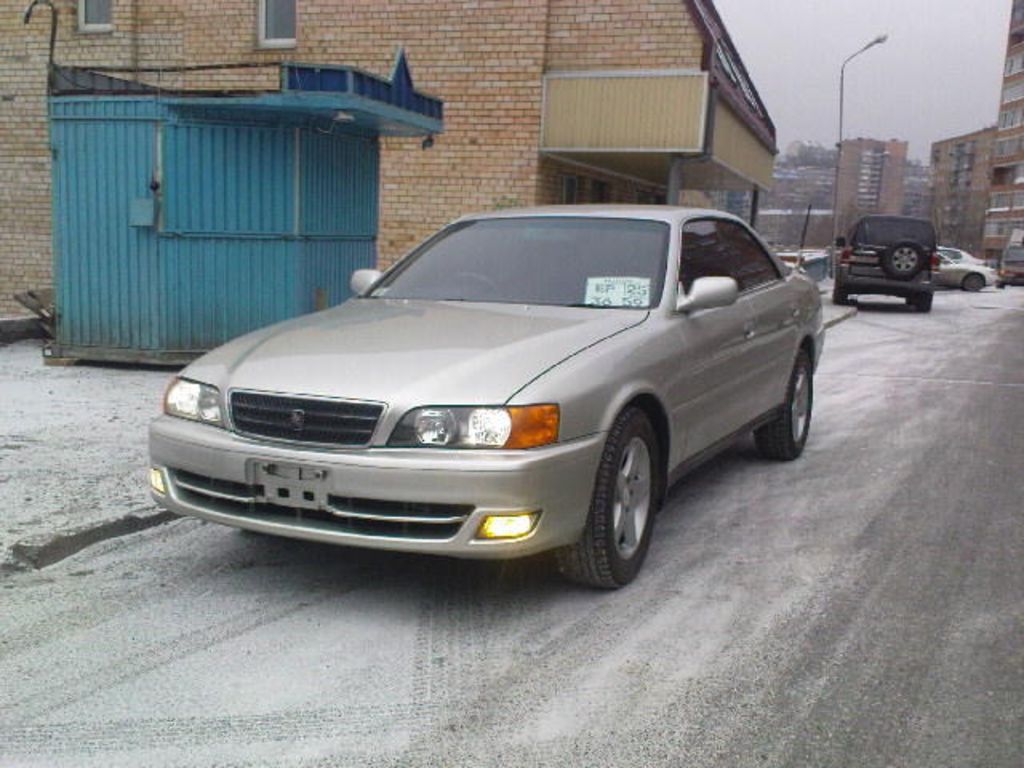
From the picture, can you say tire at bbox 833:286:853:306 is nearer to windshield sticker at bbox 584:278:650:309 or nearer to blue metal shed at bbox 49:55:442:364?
blue metal shed at bbox 49:55:442:364

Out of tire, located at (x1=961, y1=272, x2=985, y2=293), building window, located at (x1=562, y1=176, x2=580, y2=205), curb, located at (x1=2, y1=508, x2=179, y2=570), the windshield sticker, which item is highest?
building window, located at (x1=562, y1=176, x2=580, y2=205)

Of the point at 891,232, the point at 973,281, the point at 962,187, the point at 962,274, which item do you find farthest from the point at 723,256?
the point at 962,187

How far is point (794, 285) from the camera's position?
22.6 feet

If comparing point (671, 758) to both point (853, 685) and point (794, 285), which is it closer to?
point (853, 685)

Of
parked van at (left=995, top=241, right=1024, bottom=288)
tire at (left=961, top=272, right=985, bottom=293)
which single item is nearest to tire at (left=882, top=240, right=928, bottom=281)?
tire at (left=961, top=272, right=985, bottom=293)

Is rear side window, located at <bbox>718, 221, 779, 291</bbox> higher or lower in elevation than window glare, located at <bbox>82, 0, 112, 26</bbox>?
lower

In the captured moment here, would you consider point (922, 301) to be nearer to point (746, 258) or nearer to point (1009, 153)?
point (746, 258)

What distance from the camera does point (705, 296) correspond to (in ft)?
15.9

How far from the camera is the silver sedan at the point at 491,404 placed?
377 cm

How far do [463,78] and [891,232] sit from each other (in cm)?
1148

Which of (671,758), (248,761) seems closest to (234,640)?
(248,761)

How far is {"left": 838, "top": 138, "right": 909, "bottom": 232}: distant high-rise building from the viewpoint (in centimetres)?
11312

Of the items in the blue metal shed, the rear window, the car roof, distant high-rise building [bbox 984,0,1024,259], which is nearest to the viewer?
the car roof

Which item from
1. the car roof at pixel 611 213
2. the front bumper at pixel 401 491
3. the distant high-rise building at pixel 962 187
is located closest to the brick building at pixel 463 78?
the car roof at pixel 611 213
